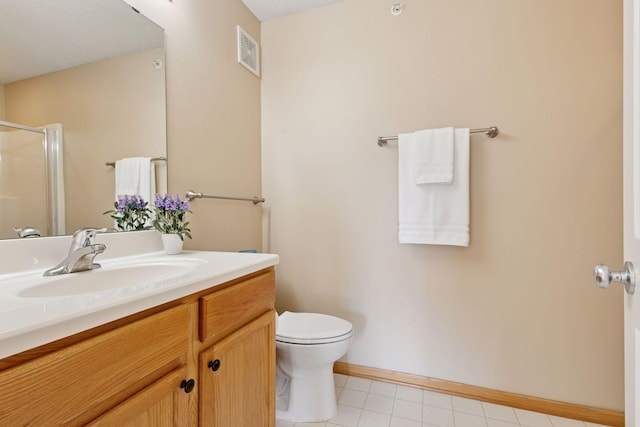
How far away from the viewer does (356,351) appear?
5.89 ft

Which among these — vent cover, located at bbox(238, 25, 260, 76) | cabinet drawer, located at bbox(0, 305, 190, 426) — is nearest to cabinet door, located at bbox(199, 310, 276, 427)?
cabinet drawer, located at bbox(0, 305, 190, 426)

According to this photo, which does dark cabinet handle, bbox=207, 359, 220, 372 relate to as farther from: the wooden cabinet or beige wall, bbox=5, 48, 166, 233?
beige wall, bbox=5, 48, 166, 233


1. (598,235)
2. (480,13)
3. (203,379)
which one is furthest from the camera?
(480,13)

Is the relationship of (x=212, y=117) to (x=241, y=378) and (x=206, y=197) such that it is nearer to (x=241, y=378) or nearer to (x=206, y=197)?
(x=206, y=197)

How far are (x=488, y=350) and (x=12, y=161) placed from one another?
82.0 inches

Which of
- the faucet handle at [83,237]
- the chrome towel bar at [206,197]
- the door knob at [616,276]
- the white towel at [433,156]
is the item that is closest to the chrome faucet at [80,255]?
the faucet handle at [83,237]

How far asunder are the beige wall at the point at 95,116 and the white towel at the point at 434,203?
3.93ft

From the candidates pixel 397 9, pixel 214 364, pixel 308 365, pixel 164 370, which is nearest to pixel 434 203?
pixel 308 365

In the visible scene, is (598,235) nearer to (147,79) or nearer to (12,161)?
(147,79)

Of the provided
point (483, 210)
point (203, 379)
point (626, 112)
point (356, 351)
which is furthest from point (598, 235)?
point (203, 379)

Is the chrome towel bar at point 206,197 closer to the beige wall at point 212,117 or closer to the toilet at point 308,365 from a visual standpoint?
the beige wall at point 212,117

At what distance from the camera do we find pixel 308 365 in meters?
1.38

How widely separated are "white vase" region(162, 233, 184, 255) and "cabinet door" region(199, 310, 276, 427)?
0.48 metres

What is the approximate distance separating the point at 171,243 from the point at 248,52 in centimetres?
132
